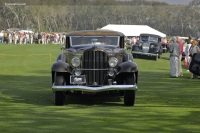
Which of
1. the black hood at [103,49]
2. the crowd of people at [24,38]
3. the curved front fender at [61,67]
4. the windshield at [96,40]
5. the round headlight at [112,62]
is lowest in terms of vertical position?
the crowd of people at [24,38]

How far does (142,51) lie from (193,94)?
21.9 metres

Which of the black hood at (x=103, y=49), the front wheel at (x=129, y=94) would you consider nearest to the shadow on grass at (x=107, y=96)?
→ the front wheel at (x=129, y=94)

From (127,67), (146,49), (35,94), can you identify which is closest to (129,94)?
(127,67)

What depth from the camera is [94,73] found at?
510 inches

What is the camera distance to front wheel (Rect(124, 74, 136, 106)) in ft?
40.4

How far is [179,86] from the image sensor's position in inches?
711

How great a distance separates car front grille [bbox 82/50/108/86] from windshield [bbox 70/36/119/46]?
1.62m

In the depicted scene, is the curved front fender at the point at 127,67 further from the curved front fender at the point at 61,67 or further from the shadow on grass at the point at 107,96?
the curved front fender at the point at 61,67

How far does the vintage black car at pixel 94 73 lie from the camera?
12.3m

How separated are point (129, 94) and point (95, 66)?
119cm

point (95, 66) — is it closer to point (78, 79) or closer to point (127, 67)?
point (78, 79)

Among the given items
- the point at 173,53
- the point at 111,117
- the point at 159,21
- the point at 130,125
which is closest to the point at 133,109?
the point at 111,117

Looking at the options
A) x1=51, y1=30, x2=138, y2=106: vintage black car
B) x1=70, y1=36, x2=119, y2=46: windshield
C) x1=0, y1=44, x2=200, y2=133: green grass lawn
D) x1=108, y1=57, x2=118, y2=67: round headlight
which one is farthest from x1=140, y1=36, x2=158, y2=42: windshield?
x1=108, y1=57, x2=118, y2=67: round headlight

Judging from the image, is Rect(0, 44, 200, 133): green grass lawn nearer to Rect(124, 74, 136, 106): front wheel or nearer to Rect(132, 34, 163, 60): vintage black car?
Rect(124, 74, 136, 106): front wheel
